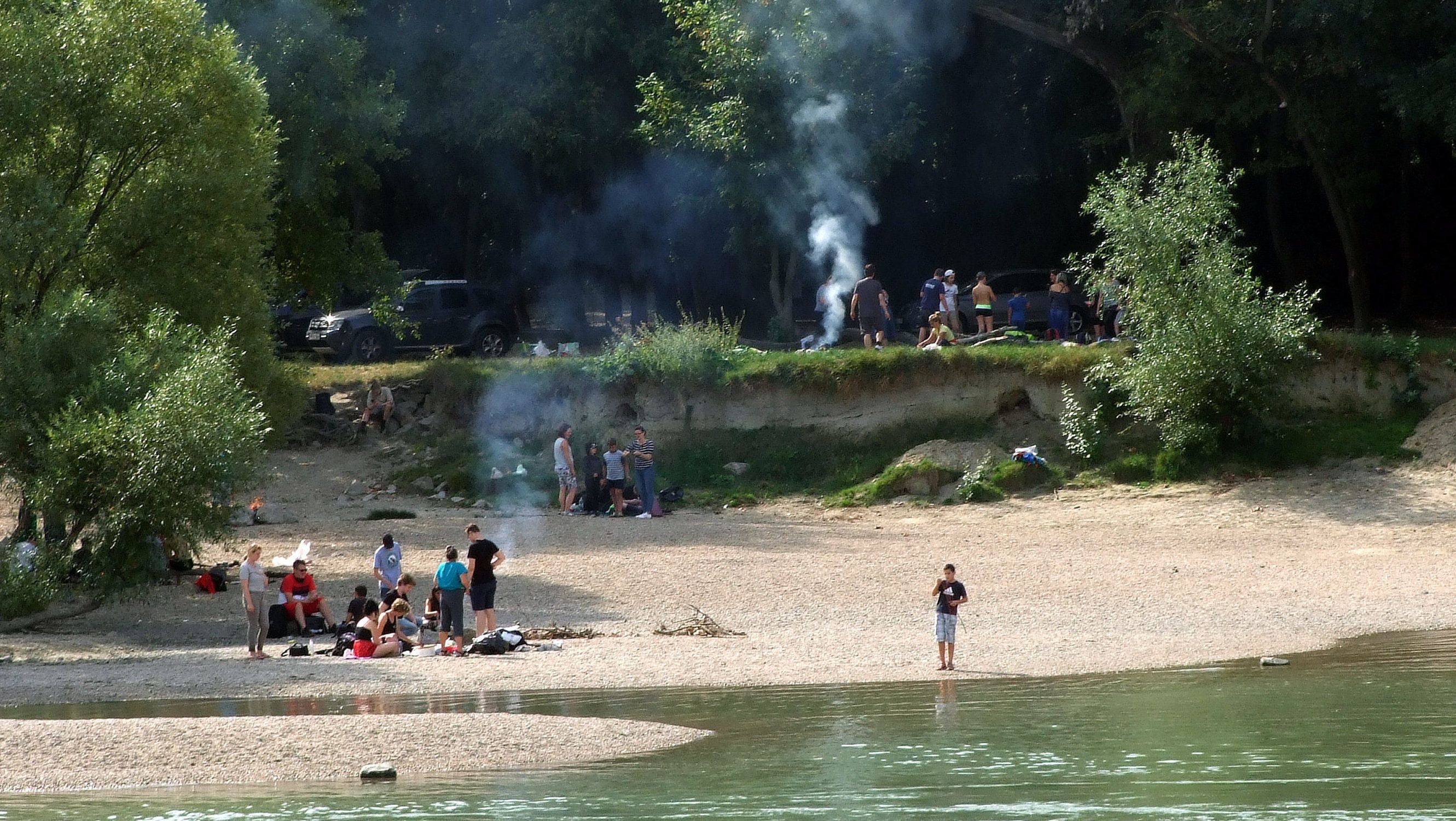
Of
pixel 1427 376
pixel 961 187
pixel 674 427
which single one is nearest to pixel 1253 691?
pixel 1427 376

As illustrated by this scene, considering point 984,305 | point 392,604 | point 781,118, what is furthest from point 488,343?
point 392,604

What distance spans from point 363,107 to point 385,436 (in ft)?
22.6

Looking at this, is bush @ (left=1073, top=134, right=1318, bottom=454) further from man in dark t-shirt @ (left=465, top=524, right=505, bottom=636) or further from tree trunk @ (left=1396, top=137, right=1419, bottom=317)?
man in dark t-shirt @ (left=465, top=524, right=505, bottom=636)

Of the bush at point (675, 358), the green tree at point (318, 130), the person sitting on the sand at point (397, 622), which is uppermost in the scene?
the green tree at point (318, 130)

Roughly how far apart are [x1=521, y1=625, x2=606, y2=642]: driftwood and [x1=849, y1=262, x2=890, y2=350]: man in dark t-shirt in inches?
548

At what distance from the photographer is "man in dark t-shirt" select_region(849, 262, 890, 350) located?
102ft

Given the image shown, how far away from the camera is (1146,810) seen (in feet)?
34.8

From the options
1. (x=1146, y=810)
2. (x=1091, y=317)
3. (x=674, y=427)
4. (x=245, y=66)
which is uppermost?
(x=245, y=66)

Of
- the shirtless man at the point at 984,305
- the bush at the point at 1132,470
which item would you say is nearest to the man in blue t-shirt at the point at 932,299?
the shirtless man at the point at 984,305

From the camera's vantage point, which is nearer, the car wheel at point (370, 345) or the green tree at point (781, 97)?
the green tree at point (781, 97)

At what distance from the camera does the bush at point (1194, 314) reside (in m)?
25.6

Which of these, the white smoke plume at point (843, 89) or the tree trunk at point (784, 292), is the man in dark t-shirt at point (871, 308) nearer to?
the white smoke plume at point (843, 89)

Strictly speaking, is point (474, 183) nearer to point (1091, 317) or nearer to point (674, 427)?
point (674, 427)

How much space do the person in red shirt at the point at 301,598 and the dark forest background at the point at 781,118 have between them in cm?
1180
